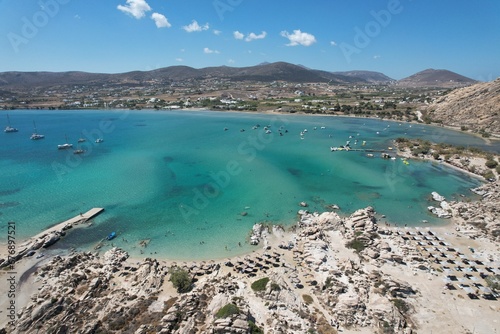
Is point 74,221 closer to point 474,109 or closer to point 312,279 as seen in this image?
point 312,279

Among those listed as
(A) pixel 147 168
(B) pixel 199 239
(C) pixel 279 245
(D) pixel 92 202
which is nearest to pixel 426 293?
(C) pixel 279 245

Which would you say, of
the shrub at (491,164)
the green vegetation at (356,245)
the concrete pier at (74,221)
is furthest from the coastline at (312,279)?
the shrub at (491,164)

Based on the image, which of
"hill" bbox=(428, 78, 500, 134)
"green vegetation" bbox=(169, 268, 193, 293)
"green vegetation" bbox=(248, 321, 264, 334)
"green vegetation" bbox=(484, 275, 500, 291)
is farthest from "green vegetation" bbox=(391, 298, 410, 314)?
"hill" bbox=(428, 78, 500, 134)

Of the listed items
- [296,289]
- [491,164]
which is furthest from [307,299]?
[491,164]

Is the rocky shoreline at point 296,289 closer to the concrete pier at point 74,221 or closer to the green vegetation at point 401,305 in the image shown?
the green vegetation at point 401,305

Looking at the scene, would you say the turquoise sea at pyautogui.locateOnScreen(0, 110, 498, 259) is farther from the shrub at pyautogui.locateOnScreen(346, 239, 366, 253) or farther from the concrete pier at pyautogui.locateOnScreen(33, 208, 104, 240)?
the shrub at pyautogui.locateOnScreen(346, 239, 366, 253)
